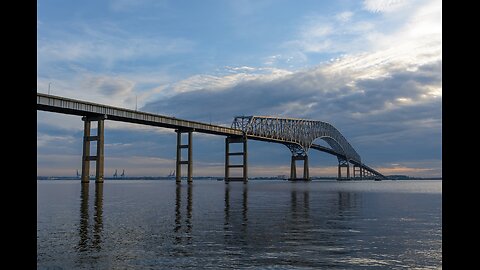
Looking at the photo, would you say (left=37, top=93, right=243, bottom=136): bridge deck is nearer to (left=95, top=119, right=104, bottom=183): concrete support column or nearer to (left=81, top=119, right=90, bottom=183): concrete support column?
(left=95, top=119, right=104, bottom=183): concrete support column

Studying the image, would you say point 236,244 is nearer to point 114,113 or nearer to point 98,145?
point 98,145

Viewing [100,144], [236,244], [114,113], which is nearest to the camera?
[236,244]

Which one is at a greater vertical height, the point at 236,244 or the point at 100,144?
the point at 100,144

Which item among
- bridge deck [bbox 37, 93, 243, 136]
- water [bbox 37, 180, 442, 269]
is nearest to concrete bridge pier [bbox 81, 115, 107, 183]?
bridge deck [bbox 37, 93, 243, 136]

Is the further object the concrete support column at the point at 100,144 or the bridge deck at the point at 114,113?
the concrete support column at the point at 100,144

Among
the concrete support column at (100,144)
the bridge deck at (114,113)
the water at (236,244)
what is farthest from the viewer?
the concrete support column at (100,144)

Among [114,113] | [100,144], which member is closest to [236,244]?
[100,144]

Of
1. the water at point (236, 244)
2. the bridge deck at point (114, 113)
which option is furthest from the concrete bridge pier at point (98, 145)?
the water at point (236, 244)

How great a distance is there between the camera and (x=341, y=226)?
31234mm

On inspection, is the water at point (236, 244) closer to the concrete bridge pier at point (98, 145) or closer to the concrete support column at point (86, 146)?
the concrete bridge pier at point (98, 145)
